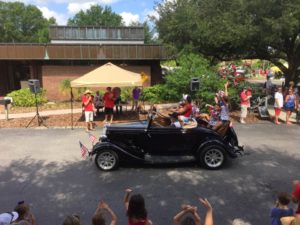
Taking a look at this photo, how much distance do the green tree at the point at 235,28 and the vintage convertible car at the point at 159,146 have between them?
31.9 ft

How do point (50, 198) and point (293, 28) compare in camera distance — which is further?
point (293, 28)

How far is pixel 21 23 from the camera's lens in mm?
94250

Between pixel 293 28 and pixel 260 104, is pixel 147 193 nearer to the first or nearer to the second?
pixel 260 104

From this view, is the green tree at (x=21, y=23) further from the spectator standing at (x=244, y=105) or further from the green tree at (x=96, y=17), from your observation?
the spectator standing at (x=244, y=105)

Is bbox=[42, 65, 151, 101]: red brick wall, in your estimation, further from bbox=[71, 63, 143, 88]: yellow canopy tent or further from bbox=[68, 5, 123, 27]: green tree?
bbox=[68, 5, 123, 27]: green tree

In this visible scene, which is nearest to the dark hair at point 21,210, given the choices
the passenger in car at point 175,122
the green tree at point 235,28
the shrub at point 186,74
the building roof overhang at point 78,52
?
the passenger in car at point 175,122

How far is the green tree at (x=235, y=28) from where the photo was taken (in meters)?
17.3

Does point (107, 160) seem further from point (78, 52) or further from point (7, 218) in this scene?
point (78, 52)

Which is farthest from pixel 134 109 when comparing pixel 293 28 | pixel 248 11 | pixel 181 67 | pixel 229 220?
pixel 229 220

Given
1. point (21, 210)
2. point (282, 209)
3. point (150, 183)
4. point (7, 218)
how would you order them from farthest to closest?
point (150, 183) → point (282, 209) → point (21, 210) → point (7, 218)

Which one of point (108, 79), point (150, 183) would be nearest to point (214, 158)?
point (150, 183)

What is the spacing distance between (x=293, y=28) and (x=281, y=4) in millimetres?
1245

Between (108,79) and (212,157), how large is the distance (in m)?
7.86

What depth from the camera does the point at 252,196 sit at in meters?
7.50
